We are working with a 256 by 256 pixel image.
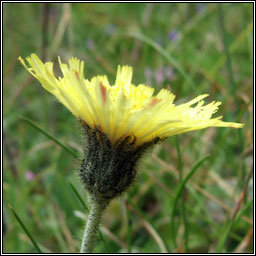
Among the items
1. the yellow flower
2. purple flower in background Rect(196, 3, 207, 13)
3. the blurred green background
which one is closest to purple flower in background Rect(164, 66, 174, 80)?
the blurred green background

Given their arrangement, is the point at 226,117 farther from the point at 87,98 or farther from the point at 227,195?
the point at 87,98

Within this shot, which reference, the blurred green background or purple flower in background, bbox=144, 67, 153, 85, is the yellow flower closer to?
the blurred green background

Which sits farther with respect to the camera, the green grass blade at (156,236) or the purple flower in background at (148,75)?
the purple flower in background at (148,75)

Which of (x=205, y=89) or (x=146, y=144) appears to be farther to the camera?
(x=205, y=89)

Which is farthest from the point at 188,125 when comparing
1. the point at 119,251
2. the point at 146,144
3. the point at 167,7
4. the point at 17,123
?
the point at 167,7

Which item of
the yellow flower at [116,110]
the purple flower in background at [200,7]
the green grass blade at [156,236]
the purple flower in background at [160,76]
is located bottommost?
the green grass blade at [156,236]

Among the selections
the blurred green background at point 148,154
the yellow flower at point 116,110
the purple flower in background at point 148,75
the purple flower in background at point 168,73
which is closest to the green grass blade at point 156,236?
the blurred green background at point 148,154

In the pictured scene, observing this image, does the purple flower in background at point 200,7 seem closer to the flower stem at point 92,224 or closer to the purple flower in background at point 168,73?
the purple flower in background at point 168,73

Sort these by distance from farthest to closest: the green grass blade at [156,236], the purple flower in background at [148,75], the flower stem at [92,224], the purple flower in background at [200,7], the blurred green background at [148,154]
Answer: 1. the purple flower in background at [200,7]
2. the purple flower in background at [148,75]
3. the blurred green background at [148,154]
4. the green grass blade at [156,236]
5. the flower stem at [92,224]
